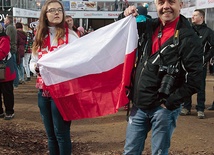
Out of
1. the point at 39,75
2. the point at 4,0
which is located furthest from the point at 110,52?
the point at 4,0

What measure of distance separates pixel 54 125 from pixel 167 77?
1360mm

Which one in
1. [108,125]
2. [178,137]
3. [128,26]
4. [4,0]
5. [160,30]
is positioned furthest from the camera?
[4,0]

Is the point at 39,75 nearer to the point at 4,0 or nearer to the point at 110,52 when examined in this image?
the point at 110,52

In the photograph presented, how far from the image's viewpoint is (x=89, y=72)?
328 centimetres

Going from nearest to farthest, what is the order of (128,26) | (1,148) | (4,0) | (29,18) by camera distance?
(128,26)
(1,148)
(4,0)
(29,18)

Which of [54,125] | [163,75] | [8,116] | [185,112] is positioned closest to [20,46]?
[8,116]

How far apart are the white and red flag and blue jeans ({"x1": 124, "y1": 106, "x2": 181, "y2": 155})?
32cm

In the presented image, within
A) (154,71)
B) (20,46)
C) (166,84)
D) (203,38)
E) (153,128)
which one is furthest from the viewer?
(20,46)

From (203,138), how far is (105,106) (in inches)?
106

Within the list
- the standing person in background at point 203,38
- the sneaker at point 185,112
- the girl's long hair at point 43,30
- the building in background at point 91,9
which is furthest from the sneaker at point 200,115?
the building in background at point 91,9

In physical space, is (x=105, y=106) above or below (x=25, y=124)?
above

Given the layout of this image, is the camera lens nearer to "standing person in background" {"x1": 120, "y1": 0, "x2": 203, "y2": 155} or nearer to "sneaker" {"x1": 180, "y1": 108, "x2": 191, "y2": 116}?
"standing person in background" {"x1": 120, "y1": 0, "x2": 203, "y2": 155}

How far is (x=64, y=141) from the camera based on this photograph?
3416mm

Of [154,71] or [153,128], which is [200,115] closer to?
[153,128]
